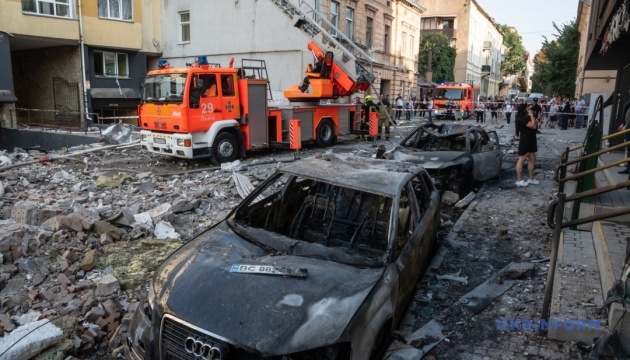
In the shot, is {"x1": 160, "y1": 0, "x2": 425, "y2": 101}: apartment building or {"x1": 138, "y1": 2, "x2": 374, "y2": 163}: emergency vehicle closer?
{"x1": 138, "y1": 2, "x2": 374, "y2": 163}: emergency vehicle

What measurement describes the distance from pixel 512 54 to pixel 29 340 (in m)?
100

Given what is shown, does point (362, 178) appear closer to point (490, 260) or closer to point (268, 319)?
point (268, 319)

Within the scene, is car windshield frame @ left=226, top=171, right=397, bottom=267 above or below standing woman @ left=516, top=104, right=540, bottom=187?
below

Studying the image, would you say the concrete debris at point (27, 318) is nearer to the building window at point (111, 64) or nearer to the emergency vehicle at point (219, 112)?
the emergency vehicle at point (219, 112)

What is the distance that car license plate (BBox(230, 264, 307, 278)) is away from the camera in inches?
126

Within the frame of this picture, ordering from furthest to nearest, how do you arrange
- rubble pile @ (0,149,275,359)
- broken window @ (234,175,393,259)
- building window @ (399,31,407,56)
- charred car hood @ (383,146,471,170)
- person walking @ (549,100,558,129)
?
building window @ (399,31,407,56), person walking @ (549,100,558,129), charred car hood @ (383,146,471,170), broken window @ (234,175,393,259), rubble pile @ (0,149,275,359)

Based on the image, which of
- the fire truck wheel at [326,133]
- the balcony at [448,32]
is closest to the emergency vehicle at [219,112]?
the fire truck wheel at [326,133]

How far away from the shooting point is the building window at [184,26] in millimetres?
24094

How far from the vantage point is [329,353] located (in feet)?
9.13

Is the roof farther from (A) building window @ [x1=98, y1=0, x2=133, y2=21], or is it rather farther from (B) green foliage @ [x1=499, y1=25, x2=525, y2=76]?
(B) green foliage @ [x1=499, y1=25, x2=525, y2=76]

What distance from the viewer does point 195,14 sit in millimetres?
23500

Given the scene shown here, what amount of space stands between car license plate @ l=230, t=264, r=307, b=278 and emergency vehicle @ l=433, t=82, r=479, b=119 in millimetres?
29084

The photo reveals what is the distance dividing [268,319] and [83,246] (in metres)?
4.11

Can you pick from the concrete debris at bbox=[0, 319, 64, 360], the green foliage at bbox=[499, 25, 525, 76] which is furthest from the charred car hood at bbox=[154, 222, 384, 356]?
the green foliage at bbox=[499, 25, 525, 76]
